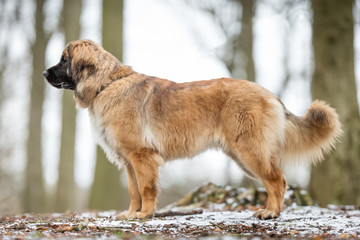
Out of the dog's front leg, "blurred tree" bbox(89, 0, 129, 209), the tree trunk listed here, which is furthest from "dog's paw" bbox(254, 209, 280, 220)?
the tree trunk

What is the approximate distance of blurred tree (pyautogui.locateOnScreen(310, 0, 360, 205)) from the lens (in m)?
6.66

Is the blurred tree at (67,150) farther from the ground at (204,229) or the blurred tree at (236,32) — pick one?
the ground at (204,229)

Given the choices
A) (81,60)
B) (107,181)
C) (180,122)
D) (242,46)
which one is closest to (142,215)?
(180,122)

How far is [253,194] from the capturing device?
6727 millimetres

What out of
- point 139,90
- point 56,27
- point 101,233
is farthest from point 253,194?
point 56,27

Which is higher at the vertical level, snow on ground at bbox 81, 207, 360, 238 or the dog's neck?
the dog's neck

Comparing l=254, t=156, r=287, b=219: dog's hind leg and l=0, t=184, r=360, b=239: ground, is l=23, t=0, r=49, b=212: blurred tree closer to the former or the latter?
l=0, t=184, r=360, b=239: ground

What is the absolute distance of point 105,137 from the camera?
4.86 metres

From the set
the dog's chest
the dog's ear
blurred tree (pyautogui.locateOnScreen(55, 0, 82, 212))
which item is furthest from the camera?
blurred tree (pyautogui.locateOnScreen(55, 0, 82, 212))

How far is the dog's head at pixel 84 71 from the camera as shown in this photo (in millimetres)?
5008

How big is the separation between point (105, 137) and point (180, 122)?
1.00 m

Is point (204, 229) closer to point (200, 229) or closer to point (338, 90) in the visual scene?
point (200, 229)

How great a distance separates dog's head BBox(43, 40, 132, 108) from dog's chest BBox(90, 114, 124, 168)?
34cm

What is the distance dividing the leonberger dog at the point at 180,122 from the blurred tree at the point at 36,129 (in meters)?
6.98
